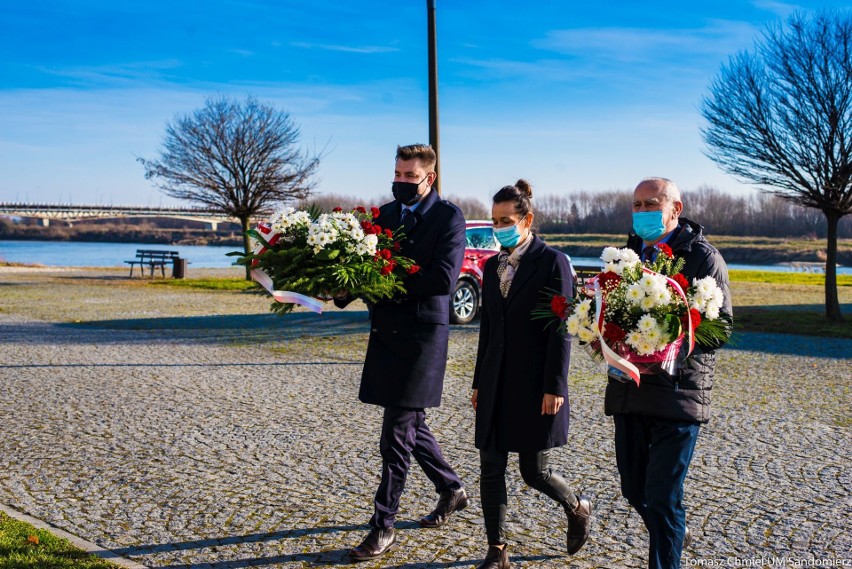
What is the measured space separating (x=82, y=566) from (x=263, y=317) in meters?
12.9

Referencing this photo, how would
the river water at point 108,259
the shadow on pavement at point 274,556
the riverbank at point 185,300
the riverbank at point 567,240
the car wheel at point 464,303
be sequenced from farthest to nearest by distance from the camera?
the riverbank at point 567,240, the river water at point 108,259, the riverbank at point 185,300, the car wheel at point 464,303, the shadow on pavement at point 274,556

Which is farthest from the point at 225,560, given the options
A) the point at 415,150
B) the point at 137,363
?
the point at 137,363

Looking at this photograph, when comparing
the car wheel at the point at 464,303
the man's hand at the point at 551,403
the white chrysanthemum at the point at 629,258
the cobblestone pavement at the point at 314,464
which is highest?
the white chrysanthemum at the point at 629,258

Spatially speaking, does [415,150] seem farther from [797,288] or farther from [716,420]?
[797,288]

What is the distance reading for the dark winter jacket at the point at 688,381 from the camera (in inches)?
144

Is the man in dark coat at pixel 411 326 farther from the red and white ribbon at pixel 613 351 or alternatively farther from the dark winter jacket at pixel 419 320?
the red and white ribbon at pixel 613 351

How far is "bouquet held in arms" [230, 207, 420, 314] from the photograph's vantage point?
168 inches

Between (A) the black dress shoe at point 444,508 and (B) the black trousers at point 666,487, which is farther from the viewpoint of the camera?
(A) the black dress shoe at point 444,508

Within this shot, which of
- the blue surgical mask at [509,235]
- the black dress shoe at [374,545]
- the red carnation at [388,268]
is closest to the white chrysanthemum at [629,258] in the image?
the blue surgical mask at [509,235]

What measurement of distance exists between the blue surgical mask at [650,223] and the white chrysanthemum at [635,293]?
0.48m

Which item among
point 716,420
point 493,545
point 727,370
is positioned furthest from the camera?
point 727,370

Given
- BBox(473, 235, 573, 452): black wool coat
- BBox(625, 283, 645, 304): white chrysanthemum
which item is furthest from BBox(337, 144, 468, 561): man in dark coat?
BBox(625, 283, 645, 304): white chrysanthemum

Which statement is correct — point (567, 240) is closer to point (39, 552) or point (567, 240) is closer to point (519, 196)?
point (519, 196)

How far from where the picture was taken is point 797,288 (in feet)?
97.7
